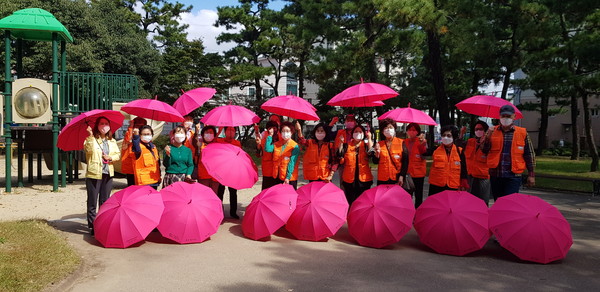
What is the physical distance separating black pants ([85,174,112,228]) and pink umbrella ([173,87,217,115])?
1.47m

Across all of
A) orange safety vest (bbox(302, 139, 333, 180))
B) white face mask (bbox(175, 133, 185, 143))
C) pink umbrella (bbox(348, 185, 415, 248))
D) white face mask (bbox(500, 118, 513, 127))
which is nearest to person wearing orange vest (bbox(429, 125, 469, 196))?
white face mask (bbox(500, 118, 513, 127))

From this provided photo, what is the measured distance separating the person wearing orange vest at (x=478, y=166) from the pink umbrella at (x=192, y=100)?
395 cm

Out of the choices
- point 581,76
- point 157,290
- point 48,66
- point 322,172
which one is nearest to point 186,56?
point 48,66

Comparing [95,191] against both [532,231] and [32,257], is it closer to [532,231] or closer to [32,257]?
[32,257]

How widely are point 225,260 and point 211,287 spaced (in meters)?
0.96

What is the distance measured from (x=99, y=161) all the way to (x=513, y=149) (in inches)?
223

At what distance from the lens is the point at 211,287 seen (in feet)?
15.5

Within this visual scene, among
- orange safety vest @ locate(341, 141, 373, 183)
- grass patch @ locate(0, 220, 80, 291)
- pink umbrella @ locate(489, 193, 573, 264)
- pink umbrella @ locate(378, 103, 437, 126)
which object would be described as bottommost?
grass patch @ locate(0, 220, 80, 291)

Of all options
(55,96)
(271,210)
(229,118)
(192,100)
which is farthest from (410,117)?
(55,96)

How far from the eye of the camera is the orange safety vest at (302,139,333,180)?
734 centimetres

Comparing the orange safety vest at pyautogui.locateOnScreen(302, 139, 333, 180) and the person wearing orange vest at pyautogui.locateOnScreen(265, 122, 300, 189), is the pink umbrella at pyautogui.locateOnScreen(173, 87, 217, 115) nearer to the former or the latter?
the person wearing orange vest at pyautogui.locateOnScreen(265, 122, 300, 189)

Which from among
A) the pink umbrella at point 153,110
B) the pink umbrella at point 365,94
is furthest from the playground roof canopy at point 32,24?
the pink umbrella at point 365,94

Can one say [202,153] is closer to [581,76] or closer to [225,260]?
[225,260]

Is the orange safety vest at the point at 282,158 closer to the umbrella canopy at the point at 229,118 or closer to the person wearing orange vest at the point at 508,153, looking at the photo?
the umbrella canopy at the point at 229,118
